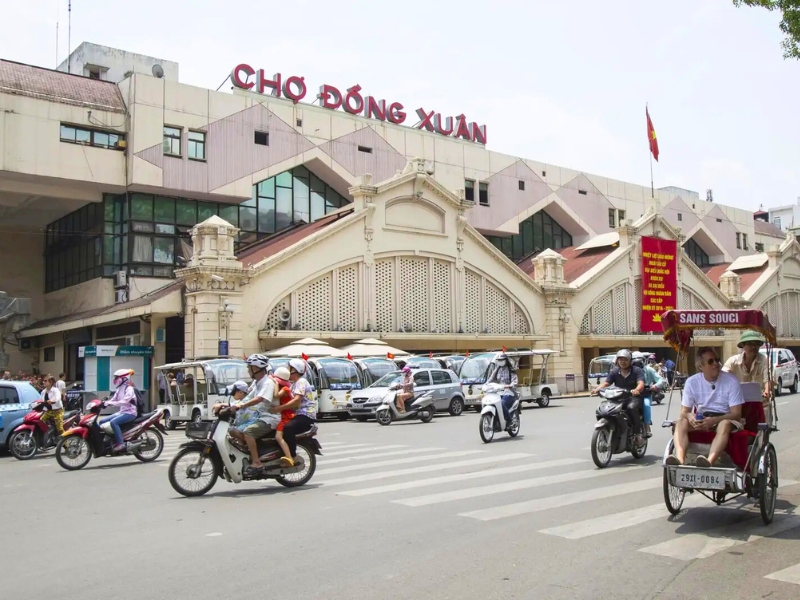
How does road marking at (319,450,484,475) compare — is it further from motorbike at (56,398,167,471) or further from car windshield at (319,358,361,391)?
car windshield at (319,358,361,391)

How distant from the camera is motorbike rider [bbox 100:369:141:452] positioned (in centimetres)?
1498

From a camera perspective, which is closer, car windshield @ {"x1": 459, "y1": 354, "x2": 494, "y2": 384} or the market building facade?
car windshield @ {"x1": 459, "y1": 354, "x2": 494, "y2": 384}

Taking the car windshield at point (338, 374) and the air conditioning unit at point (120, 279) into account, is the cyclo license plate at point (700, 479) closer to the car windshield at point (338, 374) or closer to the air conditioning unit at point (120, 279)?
the car windshield at point (338, 374)

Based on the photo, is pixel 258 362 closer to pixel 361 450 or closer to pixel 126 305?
pixel 361 450

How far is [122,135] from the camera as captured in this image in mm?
34188

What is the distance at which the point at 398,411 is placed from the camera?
80.0 ft

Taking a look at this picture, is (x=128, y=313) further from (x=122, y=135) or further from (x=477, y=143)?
(x=477, y=143)

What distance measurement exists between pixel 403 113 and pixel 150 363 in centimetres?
1914

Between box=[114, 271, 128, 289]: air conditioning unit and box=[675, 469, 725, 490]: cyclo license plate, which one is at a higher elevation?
box=[114, 271, 128, 289]: air conditioning unit

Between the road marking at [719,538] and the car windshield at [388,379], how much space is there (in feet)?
61.3

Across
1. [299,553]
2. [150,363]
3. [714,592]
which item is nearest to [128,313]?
[150,363]

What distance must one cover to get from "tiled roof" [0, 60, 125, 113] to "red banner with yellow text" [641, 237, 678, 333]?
3111 cm

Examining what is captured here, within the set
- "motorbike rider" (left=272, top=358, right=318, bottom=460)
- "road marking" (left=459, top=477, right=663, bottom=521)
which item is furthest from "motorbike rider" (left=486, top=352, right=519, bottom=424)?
"motorbike rider" (left=272, top=358, right=318, bottom=460)

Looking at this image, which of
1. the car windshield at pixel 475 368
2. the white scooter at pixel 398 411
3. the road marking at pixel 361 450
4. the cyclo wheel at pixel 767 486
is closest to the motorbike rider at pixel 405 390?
the white scooter at pixel 398 411
